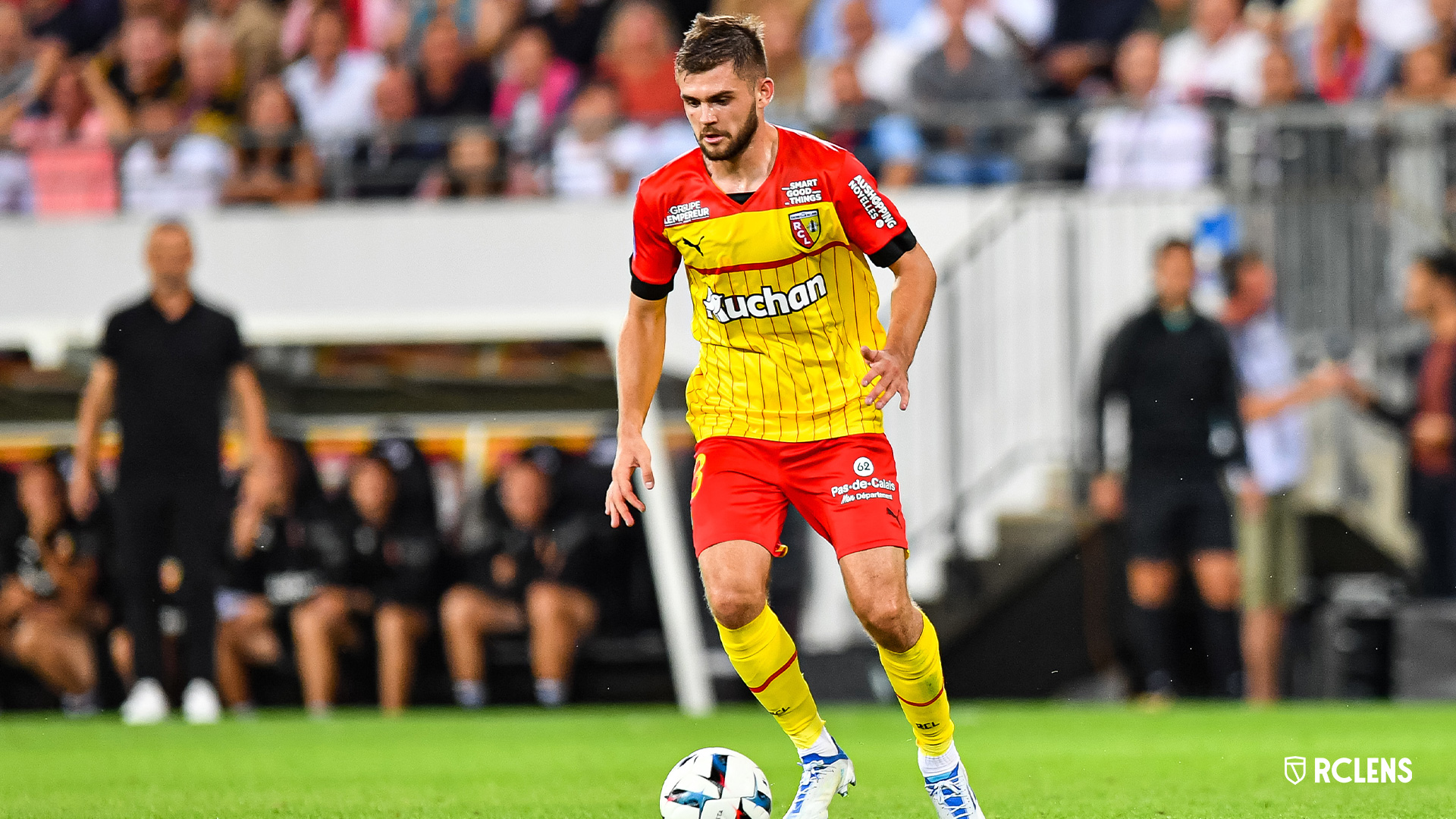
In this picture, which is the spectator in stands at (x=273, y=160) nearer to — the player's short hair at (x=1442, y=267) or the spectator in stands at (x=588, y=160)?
the spectator in stands at (x=588, y=160)

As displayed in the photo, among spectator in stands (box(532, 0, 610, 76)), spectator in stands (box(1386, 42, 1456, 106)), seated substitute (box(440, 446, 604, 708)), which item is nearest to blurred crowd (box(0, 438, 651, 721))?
seated substitute (box(440, 446, 604, 708))

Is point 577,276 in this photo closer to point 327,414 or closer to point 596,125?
point 596,125

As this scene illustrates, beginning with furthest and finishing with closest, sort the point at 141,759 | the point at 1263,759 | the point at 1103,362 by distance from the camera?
1. the point at 1103,362
2. the point at 141,759
3. the point at 1263,759

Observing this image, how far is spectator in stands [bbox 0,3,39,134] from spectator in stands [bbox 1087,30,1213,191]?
26.9 ft

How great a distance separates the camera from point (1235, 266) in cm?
1146

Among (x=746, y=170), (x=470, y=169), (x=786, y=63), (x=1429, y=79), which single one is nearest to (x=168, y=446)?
(x=470, y=169)

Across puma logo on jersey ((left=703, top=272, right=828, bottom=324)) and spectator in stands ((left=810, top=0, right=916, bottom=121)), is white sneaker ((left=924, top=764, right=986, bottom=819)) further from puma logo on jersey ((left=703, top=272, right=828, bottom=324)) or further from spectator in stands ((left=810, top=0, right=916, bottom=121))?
spectator in stands ((left=810, top=0, right=916, bottom=121))

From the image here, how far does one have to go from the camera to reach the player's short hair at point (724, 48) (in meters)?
5.30

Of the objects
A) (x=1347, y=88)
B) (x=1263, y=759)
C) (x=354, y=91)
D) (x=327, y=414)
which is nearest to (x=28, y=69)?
(x=354, y=91)

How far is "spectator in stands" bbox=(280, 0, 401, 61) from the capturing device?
1516cm

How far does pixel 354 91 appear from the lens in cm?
1450

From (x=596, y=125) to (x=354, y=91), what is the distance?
2522 millimetres

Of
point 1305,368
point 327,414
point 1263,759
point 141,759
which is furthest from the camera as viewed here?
point 327,414

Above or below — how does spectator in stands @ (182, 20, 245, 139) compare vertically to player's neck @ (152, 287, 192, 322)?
above
